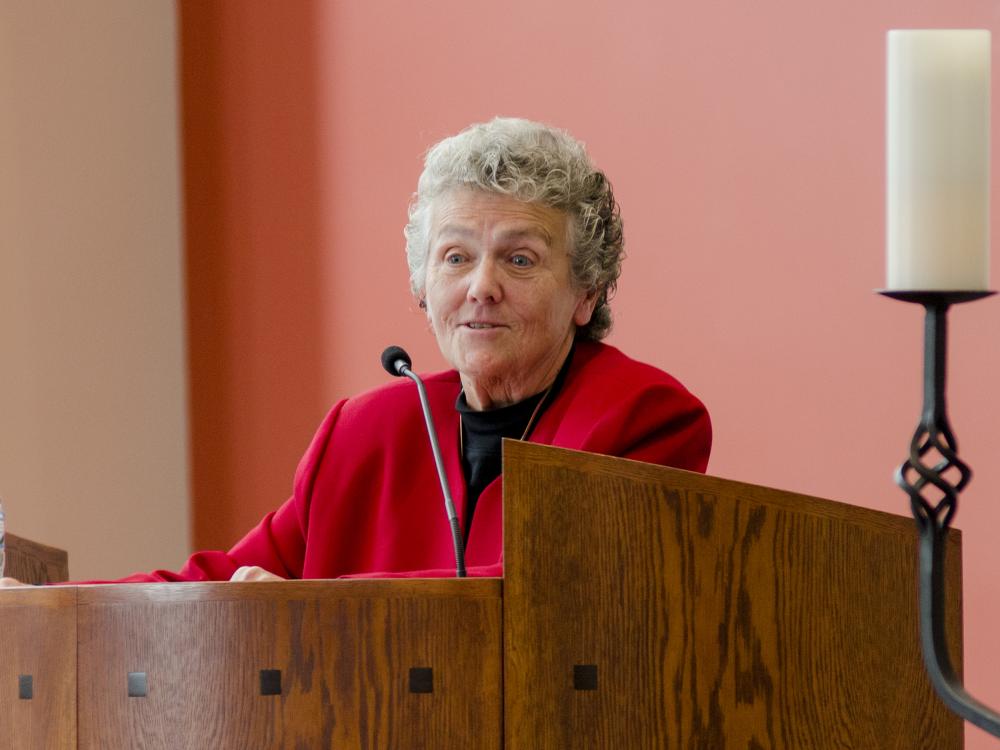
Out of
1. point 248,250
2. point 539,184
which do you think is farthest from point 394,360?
point 248,250

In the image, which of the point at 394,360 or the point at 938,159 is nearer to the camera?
the point at 938,159

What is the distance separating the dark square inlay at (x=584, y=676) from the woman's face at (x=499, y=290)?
2.37 ft

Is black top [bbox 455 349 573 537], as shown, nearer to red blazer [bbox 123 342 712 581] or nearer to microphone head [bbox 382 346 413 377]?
red blazer [bbox 123 342 712 581]

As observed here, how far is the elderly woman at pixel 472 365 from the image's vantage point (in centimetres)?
205

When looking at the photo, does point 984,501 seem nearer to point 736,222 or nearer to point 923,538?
point 736,222

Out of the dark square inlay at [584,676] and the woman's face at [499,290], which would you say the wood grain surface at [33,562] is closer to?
the woman's face at [499,290]

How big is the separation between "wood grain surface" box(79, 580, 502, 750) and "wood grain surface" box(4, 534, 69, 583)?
950 millimetres

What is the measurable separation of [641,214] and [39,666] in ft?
5.76

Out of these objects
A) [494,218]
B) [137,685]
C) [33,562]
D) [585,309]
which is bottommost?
[137,685]

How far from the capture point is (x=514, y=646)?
4.65ft

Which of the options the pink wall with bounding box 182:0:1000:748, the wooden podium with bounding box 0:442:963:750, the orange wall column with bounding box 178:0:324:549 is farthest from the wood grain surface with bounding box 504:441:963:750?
the orange wall column with bounding box 178:0:324:549

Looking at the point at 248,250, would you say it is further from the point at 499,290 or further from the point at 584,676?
the point at 584,676

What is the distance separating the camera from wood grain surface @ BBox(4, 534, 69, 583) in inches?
92.0

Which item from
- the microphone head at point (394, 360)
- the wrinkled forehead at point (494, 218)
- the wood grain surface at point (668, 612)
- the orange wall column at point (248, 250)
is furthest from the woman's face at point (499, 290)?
the orange wall column at point (248, 250)
